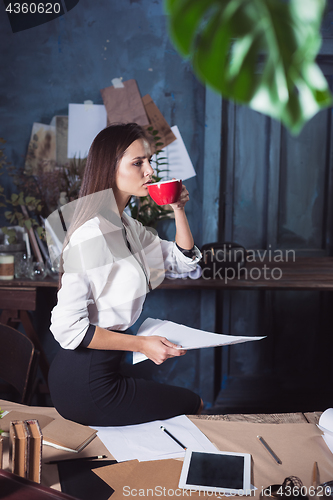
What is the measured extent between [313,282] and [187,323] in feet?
2.96

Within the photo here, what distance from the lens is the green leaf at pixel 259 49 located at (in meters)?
0.27

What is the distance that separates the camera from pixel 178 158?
262 centimetres

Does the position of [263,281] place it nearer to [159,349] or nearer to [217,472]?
[159,349]

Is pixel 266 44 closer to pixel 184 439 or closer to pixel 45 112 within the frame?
pixel 184 439

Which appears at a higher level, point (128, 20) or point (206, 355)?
point (128, 20)

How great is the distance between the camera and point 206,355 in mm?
2654

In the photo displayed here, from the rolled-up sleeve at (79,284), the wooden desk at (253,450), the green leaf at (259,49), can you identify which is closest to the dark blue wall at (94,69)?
the rolled-up sleeve at (79,284)

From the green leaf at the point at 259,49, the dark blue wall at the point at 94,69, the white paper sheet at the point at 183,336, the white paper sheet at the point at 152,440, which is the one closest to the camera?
the green leaf at the point at 259,49

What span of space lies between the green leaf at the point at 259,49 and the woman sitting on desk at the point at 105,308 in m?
1.06

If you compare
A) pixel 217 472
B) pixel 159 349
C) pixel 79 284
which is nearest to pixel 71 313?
pixel 79 284

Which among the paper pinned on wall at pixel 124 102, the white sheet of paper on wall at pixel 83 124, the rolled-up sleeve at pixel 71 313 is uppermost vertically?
the paper pinned on wall at pixel 124 102

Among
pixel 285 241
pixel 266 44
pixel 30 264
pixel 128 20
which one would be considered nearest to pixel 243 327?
pixel 285 241

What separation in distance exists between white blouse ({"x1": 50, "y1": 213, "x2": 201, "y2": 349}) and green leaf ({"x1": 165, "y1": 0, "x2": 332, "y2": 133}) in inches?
43.0

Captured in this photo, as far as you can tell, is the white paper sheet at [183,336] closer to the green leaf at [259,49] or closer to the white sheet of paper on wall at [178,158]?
the green leaf at [259,49]
